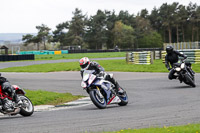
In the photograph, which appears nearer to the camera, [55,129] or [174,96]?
[55,129]

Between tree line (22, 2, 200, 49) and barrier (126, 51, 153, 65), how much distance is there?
7161 cm

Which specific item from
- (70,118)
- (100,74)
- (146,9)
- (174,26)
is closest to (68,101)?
(100,74)

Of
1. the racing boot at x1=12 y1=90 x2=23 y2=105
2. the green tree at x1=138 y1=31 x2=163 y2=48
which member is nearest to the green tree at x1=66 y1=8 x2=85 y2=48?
the green tree at x1=138 y1=31 x2=163 y2=48

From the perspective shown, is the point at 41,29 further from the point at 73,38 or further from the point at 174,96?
the point at 174,96

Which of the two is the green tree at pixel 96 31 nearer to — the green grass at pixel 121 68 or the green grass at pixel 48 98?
the green grass at pixel 121 68

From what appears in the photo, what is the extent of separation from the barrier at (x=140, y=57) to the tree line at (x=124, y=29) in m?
71.6

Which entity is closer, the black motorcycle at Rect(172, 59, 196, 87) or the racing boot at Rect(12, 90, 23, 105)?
the racing boot at Rect(12, 90, 23, 105)

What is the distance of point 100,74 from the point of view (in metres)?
11.3

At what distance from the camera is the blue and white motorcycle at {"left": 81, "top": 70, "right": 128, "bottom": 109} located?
10984 mm

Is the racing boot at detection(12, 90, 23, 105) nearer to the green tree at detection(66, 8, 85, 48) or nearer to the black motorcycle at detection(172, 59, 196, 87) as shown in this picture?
the black motorcycle at detection(172, 59, 196, 87)

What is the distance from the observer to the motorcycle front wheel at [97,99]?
10905 mm

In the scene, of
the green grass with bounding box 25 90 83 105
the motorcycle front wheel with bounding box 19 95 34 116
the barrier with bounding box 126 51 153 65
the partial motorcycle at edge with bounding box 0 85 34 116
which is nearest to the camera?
the partial motorcycle at edge with bounding box 0 85 34 116

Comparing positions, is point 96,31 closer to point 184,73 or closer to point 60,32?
point 60,32

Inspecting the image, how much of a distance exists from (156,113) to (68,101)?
15.9ft
